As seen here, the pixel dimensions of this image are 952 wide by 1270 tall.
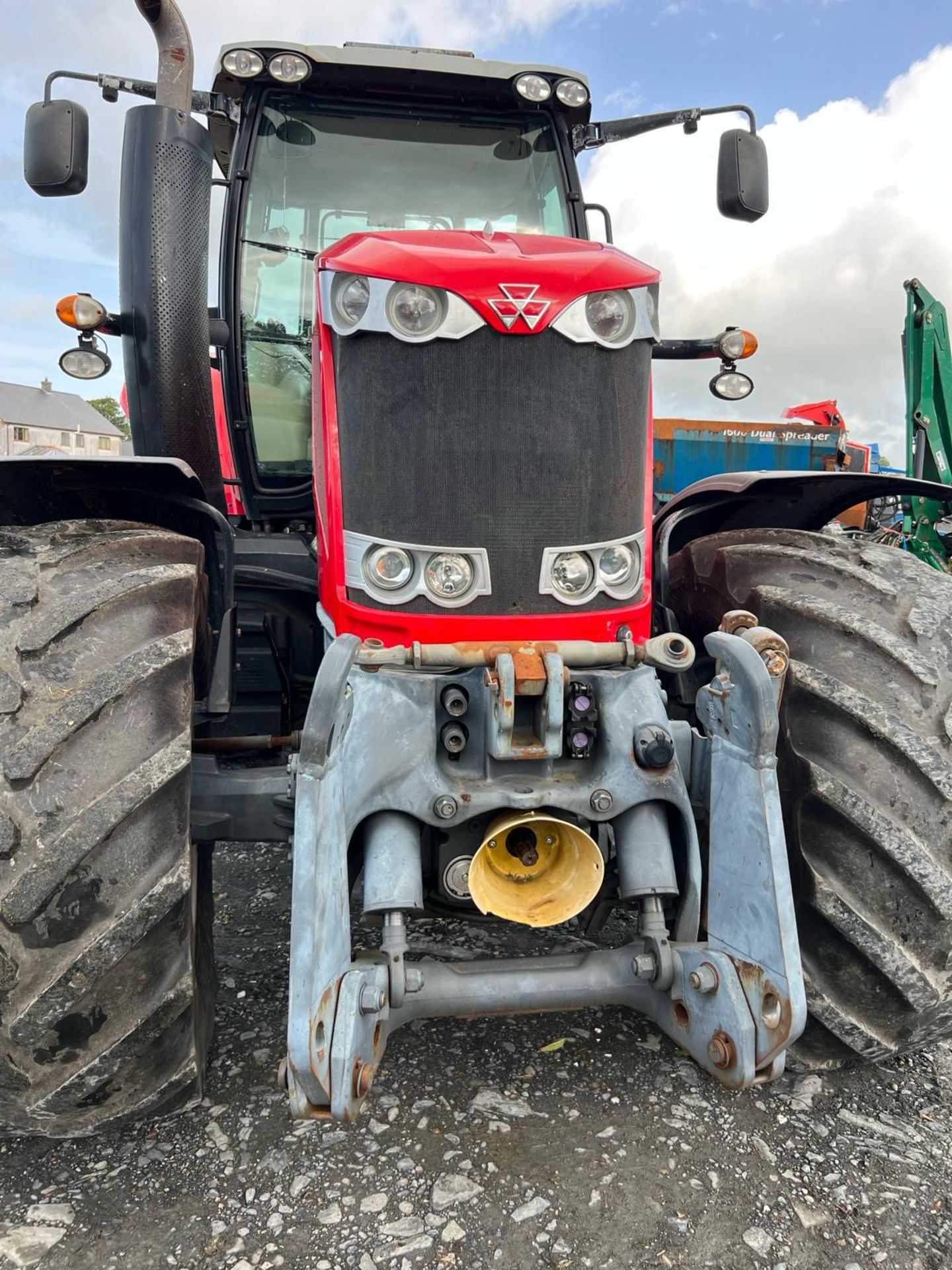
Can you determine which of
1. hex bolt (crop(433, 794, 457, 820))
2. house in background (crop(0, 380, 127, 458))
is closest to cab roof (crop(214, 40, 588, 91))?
hex bolt (crop(433, 794, 457, 820))

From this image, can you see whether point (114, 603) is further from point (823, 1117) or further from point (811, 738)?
point (823, 1117)

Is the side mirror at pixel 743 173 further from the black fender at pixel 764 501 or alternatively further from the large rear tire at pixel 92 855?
the large rear tire at pixel 92 855

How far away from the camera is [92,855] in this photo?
175cm

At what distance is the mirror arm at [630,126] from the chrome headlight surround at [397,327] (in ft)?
5.93

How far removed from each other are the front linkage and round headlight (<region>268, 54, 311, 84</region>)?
81.7 inches

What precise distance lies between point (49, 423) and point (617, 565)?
74156 millimetres

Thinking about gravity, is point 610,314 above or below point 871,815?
above

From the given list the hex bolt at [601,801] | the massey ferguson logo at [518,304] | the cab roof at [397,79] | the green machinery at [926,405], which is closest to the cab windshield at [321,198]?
the cab roof at [397,79]

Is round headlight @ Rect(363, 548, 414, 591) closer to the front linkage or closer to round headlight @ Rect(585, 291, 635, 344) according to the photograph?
the front linkage

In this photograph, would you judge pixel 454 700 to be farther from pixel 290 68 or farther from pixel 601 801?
pixel 290 68

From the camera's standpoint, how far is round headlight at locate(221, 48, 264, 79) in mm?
3023

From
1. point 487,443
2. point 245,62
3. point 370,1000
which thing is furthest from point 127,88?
point 370,1000

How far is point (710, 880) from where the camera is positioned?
2.02 metres

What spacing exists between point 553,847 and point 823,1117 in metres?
0.92
